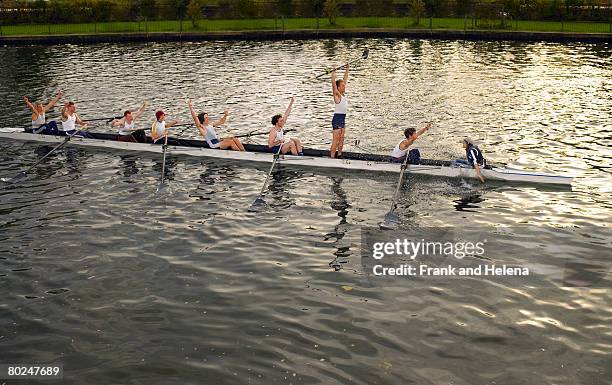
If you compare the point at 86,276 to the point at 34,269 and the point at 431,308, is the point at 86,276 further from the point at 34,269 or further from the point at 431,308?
the point at 431,308

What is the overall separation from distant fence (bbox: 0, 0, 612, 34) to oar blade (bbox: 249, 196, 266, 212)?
1689 inches

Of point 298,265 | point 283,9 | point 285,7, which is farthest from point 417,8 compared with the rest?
point 298,265

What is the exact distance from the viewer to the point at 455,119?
2814 centimetres

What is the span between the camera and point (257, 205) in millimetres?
17594

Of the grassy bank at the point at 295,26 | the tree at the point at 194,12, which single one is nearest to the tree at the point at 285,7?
the grassy bank at the point at 295,26

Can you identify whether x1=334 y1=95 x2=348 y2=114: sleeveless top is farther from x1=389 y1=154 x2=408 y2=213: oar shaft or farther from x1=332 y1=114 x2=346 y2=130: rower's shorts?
x1=389 y1=154 x2=408 y2=213: oar shaft

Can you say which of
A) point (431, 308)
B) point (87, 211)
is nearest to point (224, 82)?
point (87, 211)

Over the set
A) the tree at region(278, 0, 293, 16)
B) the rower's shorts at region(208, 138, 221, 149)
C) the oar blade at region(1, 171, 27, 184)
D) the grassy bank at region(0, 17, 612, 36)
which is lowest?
the oar blade at region(1, 171, 27, 184)

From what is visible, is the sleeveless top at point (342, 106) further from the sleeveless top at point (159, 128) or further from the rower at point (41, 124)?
the rower at point (41, 124)

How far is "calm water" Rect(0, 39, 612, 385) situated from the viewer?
10.6 m

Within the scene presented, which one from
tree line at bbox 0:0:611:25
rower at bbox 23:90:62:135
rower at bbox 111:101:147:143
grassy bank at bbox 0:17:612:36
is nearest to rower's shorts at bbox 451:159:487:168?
rower at bbox 111:101:147:143

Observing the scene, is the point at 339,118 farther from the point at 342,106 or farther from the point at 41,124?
the point at 41,124

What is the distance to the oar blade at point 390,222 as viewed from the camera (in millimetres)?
15967

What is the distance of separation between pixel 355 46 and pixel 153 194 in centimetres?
3556
